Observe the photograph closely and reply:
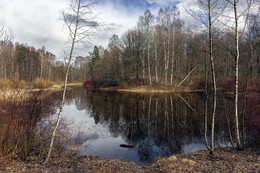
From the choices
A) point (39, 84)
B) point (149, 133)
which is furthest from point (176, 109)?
point (39, 84)

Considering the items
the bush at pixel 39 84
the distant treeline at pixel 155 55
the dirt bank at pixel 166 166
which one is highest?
the distant treeline at pixel 155 55

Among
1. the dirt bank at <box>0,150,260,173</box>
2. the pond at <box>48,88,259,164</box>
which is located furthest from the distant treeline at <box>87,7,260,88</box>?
the dirt bank at <box>0,150,260,173</box>

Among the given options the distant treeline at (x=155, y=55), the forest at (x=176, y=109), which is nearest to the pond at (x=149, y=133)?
the forest at (x=176, y=109)

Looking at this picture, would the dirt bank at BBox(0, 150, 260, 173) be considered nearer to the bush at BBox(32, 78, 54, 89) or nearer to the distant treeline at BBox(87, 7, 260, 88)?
the bush at BBox(32, 78, 54, 89)

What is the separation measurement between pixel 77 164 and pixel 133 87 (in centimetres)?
4300

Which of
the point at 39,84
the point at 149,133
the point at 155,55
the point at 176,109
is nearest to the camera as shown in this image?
the point at 149,133

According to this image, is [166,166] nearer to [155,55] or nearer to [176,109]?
[176,109]

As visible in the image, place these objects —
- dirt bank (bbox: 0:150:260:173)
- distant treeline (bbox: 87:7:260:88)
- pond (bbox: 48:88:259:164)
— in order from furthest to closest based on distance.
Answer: distant treeline (bbox: 87:7:260:88), pond (bbox: 48:88:259:164), dirt bank (bbox: 0:150:260:173)

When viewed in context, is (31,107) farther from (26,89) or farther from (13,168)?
(13,168)

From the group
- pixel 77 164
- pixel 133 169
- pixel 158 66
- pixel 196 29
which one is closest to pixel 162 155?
pixel 133 169

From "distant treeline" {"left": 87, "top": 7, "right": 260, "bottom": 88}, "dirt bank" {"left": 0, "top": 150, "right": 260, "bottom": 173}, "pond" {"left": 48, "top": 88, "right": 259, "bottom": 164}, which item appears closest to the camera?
"dirt bank" {"left": 0, "top": 150, "right": 260, "bottom": 173}

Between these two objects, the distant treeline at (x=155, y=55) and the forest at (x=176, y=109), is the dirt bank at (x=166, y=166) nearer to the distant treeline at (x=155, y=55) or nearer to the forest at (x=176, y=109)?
the forest at (x=176, y=109)

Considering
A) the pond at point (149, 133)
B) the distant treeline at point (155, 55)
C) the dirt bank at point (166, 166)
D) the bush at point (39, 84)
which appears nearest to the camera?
the dirt bank at point (166, 166)

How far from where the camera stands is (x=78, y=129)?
58.6 ft
